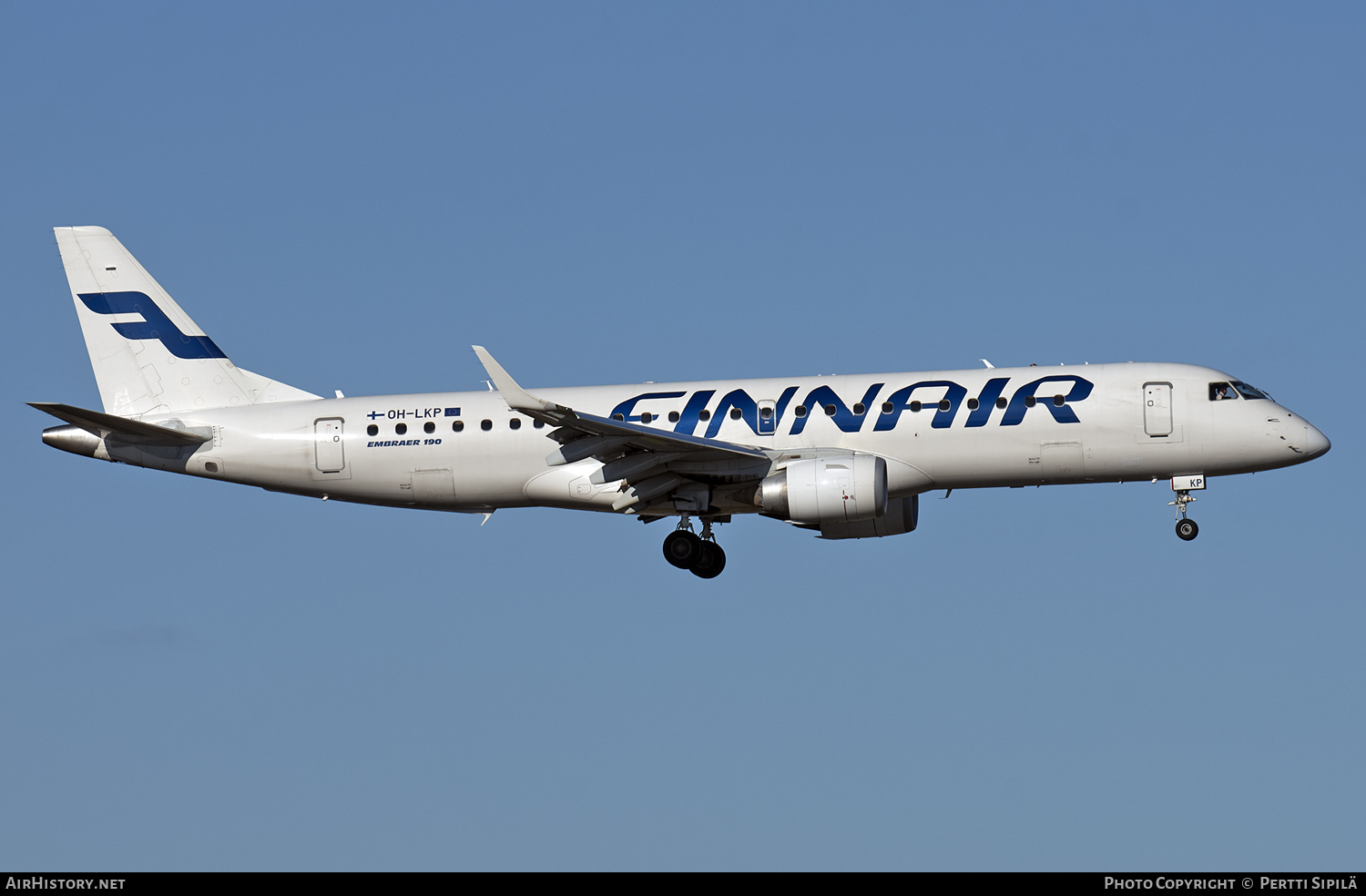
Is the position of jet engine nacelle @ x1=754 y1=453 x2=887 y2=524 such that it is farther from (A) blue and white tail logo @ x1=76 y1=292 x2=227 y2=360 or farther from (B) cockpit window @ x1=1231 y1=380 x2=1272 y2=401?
(A) blue and white tail logo @ x1=76 y1=292 x2=227 y2=360

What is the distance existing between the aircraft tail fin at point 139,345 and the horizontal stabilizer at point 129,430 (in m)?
1.36

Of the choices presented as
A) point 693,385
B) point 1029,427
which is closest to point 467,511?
point 693,385

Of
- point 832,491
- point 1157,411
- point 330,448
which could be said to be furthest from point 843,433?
point 330,448

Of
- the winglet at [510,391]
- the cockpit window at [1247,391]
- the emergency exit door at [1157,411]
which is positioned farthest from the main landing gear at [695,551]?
the cockpit window at [1247,391]

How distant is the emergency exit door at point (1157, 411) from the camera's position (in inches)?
1517

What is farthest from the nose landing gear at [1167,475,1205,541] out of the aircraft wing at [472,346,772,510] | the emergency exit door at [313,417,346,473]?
the emergency exit door at [313,417,346,473]

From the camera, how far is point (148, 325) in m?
44.6

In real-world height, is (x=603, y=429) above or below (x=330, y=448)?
below

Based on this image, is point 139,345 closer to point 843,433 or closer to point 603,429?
point 603,429

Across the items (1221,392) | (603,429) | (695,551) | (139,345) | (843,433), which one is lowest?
(695,551)

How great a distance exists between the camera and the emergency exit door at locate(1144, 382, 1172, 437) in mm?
38531

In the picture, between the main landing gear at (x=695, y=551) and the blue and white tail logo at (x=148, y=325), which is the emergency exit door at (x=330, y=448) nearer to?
the blue and white tail logo at (x=148, y=325)

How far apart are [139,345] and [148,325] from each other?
2.04ft
